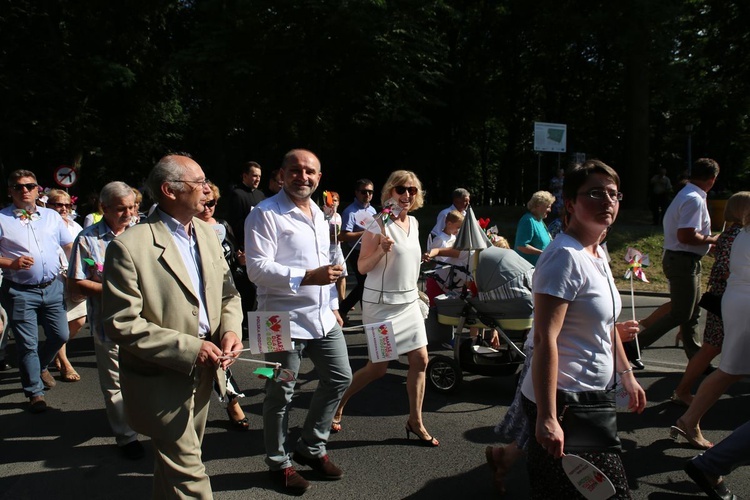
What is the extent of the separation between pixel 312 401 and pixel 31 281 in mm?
3093

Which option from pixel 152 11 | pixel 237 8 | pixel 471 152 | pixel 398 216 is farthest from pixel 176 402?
pixel 471 152

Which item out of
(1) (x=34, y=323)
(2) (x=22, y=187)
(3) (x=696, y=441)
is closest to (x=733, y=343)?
(3) (x=696, y=441)

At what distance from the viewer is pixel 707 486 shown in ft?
11.4

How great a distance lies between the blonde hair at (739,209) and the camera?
4.30 meters

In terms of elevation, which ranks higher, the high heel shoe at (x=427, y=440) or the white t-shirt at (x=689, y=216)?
the white t-shirt at (x=689, y=216)

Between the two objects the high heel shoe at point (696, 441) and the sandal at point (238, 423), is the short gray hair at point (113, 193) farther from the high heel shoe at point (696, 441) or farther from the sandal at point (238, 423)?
the high heel shoe at point (696, 441)

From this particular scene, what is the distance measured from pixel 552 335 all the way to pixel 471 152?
34.3m

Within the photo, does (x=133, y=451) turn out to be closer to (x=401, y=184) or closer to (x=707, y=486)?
(x=401, y=184)

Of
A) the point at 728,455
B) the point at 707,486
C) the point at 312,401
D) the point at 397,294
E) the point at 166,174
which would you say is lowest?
the point at 707,486

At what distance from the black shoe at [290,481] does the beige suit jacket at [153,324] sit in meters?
1.18

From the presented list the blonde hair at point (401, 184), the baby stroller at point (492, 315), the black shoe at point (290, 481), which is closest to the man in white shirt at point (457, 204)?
the baby stroller at point (492, 315)

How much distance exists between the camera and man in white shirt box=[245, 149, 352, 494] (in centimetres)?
370

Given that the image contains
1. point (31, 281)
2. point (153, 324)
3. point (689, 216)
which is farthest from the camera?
point (689, 216)

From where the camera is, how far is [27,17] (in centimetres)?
2075
